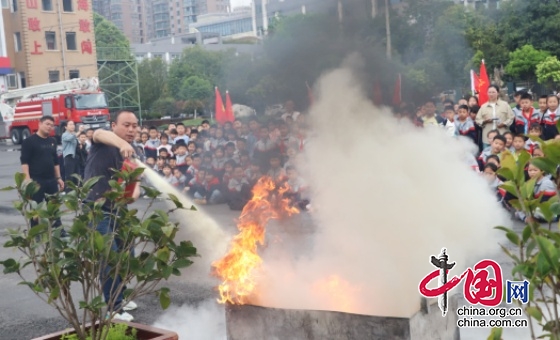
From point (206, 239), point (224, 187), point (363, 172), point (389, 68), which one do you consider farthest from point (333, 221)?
point (224, 187)

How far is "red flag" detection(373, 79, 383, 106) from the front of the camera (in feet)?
18.3

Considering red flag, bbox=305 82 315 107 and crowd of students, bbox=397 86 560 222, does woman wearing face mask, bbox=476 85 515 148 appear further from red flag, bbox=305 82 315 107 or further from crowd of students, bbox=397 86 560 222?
red flag, bbox=305 82 315 107

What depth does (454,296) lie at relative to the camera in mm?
4176

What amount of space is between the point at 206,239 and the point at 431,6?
378 cm

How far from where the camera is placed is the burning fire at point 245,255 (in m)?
4.38

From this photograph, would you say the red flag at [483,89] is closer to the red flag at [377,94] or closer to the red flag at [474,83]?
the red flag at [474,83]

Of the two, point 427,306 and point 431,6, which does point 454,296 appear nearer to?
point 427,306

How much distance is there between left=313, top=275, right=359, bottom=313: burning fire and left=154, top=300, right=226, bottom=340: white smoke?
35.9 inches

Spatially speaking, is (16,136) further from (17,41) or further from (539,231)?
(539,231)

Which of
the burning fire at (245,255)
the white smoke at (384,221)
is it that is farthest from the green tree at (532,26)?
the burning fire at (245,255)

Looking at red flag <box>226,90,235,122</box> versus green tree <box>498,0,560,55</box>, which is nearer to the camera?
red flag <box>226,90,235,122</box>

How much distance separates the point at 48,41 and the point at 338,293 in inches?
1670

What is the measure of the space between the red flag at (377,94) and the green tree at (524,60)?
87.8 ft

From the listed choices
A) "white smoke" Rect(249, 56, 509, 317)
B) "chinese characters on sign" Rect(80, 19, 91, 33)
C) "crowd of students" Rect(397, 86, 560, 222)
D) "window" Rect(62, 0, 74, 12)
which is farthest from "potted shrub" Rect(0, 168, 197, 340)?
"chinese characters on sign" Rect(80, 19, 91, 33)
